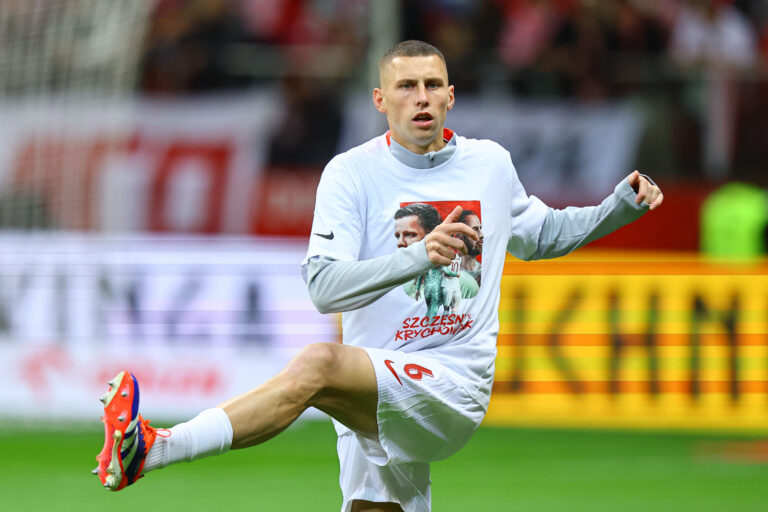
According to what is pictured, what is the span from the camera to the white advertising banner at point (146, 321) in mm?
10641

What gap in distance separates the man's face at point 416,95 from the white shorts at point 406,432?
840 millimetres

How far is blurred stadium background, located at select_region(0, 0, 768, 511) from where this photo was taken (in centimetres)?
970

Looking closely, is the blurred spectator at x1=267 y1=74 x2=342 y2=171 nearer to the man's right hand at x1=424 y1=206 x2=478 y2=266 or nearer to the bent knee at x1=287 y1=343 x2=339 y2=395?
the bent knee at x1=287 y1=343 x2=339 y2=395

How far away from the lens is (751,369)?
10.7 metres

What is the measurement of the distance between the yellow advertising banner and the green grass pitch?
20 cm

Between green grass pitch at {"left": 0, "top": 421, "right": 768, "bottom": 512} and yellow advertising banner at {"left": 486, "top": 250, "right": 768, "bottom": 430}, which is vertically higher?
yellow advertising banner at {"left": 486, "top": 250, "right": 768, "bottom": 430}

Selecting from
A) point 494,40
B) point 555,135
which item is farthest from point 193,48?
point 555,135

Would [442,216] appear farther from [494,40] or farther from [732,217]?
[494,40]

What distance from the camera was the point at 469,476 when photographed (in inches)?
360

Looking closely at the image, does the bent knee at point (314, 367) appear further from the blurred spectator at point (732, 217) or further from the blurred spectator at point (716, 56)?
the blurred spectator at point (716, 56)

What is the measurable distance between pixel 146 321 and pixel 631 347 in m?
3.78

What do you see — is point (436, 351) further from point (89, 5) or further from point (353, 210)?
point (89, 5)

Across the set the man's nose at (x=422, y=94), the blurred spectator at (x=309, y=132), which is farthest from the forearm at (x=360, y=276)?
the blurred spectator at (x=309, y=132)

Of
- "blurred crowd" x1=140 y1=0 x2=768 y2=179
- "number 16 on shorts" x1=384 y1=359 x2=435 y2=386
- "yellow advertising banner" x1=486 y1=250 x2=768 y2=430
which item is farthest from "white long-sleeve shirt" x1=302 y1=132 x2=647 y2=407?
"blurred crowd" x1=140 y1=0 x2=768 y2=179
